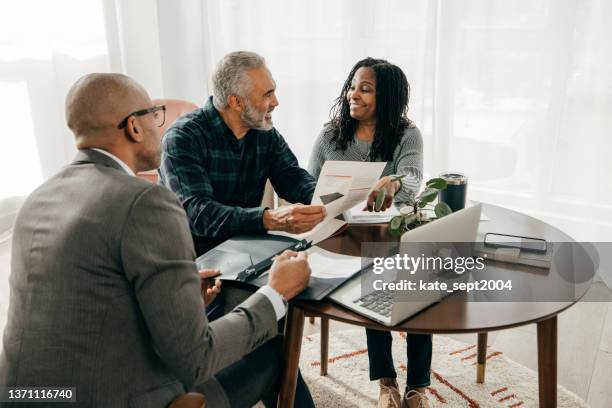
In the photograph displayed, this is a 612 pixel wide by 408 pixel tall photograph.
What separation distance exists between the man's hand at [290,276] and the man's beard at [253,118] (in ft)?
2.35

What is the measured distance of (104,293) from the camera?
915 mm

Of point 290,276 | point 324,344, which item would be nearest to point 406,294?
point 290,276

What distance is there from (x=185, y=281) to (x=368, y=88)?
1411mm

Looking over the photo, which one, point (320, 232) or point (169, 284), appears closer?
point (169, 284)

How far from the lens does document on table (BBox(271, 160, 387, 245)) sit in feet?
5.02

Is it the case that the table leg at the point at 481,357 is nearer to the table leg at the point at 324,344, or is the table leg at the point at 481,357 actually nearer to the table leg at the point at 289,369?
the table leg at the point at 324,344

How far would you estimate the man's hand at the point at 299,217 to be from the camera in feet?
5.09

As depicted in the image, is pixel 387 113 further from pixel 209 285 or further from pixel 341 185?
pixel 209 285

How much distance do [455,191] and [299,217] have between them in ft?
1.51

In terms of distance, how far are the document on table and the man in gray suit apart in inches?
23.4

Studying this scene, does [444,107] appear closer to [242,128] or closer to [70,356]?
[242,128]

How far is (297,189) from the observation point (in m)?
1.97

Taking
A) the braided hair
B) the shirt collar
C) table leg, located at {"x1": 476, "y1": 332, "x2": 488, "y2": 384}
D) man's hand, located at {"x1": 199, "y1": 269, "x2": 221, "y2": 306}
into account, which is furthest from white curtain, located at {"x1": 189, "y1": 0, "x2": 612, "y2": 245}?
the shirt collar

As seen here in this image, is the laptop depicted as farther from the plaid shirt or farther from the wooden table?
the plaid shirt
